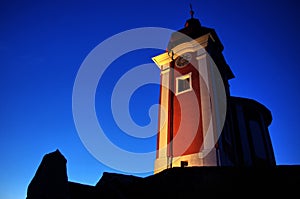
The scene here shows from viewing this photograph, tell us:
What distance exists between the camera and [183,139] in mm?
13625

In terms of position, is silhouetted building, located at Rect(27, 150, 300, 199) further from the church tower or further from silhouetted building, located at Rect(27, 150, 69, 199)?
the church tower

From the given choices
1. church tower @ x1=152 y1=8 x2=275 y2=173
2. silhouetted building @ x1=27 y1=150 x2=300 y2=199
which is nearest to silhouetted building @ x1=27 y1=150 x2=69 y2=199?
silhouetted building @ x1=27 y1=150 x2=300 y2=199

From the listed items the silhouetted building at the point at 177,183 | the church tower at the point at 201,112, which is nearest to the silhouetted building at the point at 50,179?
the silhouetted building at the point at 177,183

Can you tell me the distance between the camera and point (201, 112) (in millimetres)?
14000

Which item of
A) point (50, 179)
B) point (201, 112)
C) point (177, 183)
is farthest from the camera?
point (201, 112)

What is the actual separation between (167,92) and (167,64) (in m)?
2.75

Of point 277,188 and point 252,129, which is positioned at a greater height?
point 252,129

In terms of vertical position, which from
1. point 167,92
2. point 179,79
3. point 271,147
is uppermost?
point 179,79

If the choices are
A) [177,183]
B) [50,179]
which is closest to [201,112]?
[177,183]

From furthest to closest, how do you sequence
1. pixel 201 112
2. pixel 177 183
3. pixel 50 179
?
pixel 201 112 → pixel 177 183 → pixel 50 179

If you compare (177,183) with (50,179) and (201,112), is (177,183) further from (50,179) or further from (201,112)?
(201,112)

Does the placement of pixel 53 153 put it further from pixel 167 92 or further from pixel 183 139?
pixel 167 92

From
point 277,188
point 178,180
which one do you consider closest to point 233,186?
point 277,188

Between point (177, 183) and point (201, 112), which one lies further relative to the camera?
point (201, 112)
